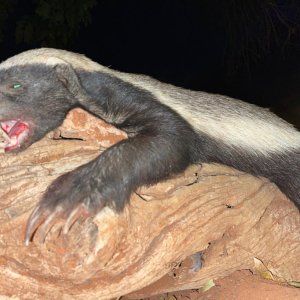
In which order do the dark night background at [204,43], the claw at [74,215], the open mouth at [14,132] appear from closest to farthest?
the claw at [74,215] → the open mouth at [14,132] → the dark night background at [204,43]

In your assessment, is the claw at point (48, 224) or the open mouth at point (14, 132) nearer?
the claw at point (48, 224)

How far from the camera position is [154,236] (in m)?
2.14

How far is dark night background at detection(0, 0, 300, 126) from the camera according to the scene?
6.75m

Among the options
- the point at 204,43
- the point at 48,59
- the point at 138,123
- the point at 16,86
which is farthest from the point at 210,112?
the point at 204,43

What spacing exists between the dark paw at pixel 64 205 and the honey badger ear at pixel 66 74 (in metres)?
0.64

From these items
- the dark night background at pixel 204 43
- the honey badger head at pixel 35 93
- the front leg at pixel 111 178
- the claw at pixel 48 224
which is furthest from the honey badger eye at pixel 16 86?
the dark night background at pixel 204 43

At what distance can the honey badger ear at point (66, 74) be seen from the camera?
2.67 meters

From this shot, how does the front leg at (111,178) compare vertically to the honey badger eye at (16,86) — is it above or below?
below

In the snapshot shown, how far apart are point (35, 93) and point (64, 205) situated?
80 centimetres

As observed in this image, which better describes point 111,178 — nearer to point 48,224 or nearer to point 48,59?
point 48,224

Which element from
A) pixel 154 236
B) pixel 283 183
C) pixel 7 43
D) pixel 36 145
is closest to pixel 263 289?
pixel 283 183

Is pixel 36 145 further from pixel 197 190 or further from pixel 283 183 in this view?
pixel 283 183

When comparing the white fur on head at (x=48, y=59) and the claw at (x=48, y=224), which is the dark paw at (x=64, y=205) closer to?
the claw at (x=48, y=224)

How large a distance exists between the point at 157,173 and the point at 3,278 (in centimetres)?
84
